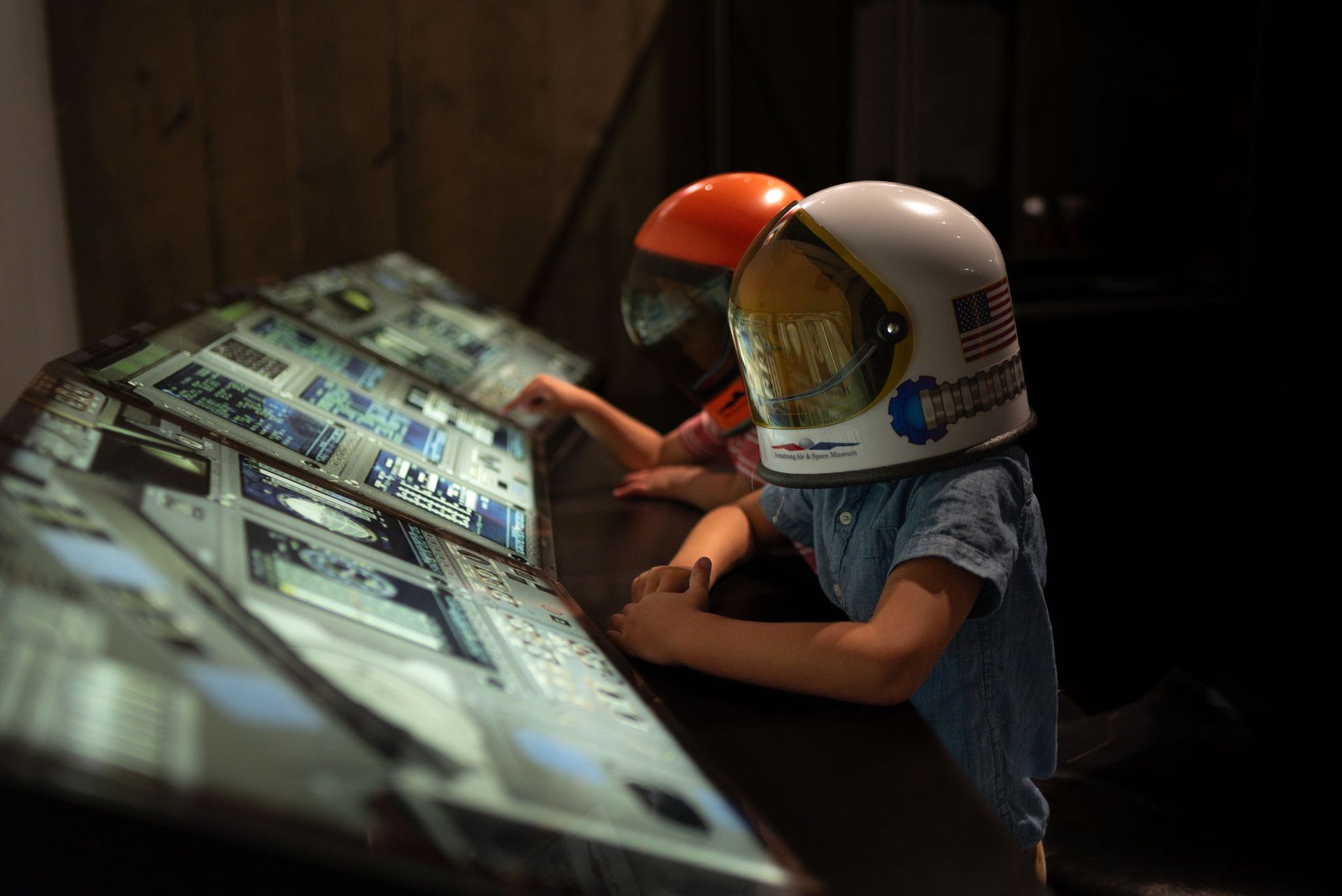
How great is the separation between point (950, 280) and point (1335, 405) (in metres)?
1.72

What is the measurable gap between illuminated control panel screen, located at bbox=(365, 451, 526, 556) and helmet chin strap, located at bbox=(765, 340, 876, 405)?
0.40 m

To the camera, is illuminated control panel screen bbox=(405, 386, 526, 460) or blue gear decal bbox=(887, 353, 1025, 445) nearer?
blue gear decal bbox=(887, 353, 1025, 445)

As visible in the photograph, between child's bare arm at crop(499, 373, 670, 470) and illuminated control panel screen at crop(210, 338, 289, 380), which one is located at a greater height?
illuminated control panel screen at crop(210, 338, 289, 380)

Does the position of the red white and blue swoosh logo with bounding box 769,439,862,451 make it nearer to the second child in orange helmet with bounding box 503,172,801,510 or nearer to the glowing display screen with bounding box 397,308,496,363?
the second child in orange helmet with bounding box 503,172,801,510

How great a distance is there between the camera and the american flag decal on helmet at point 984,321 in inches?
36.5

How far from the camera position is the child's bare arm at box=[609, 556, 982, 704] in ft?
2.75

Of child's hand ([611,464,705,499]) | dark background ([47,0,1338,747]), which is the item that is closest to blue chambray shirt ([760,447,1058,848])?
child's hand ([611,464,705,499])

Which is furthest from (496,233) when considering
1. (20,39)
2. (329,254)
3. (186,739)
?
(186,739)

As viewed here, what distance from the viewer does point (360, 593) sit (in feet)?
2.51

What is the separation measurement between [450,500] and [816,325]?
50 centimetres

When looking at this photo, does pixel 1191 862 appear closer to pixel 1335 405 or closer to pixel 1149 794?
pixel 1149 794

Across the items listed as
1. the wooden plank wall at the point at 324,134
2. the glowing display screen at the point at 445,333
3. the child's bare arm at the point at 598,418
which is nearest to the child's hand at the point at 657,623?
the child's bare arm at the point at 598,418

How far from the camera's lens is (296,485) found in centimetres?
98

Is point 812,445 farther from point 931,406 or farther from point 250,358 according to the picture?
point 250,358
